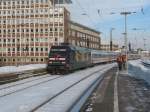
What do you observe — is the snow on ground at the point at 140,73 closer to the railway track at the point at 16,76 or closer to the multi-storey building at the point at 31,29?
the railway track at the point at 16,76

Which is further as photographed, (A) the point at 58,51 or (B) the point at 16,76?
(A) the point at 58,51

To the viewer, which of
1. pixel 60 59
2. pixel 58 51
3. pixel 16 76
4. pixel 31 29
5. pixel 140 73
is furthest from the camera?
pixel 31 29

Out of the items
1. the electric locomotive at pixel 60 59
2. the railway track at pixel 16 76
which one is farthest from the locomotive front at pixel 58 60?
the railway track at pixel 16 76

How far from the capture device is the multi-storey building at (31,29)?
4705 inches

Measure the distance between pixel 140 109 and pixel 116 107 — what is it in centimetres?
93

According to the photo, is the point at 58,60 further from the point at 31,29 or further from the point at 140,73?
the point at 31,29

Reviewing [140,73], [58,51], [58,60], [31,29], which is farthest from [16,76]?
[31,29]

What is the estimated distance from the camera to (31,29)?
121 m

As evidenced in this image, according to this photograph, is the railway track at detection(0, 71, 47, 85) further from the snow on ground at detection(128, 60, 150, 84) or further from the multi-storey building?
the multi-storey building

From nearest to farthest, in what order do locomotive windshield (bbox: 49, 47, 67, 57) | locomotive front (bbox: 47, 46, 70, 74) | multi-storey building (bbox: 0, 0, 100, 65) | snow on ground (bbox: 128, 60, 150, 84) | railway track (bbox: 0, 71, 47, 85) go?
1. railway track (bbox: 0, 71, 47, 85)
2. snow on ground (bbox: 128, 60, 150, 84)
3. locomotive front (bbox: 47, 46, 70, 74)
4. locomotive windshield (bbox: 49, 47, 67, 57)
5. multi-storey building (bbox: 0, 0, 100, 65)

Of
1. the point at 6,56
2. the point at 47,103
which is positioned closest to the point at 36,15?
the point at 6,56

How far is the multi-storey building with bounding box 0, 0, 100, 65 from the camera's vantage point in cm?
11950

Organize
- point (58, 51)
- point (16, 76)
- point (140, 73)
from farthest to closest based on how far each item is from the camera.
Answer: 1. point (58, 51)
2. point (140, 73)
3. point (16, 76)

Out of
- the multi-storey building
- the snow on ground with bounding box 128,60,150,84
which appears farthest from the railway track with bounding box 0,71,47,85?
the multi-storey building
